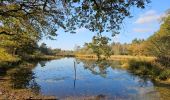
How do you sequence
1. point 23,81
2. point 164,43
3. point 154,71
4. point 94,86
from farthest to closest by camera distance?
point 164,43
point 154,71
point 23,81
point 94,86

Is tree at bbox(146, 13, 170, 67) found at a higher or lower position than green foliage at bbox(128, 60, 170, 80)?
higher

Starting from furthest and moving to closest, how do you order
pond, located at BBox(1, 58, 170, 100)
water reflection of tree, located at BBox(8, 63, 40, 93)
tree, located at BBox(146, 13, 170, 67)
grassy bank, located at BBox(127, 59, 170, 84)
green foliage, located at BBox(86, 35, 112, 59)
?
tree, located at BBox(146, 13, 170, 67) → grassy bank, located at BBox(127, 59, 170, 84) → water reflection of tree, located at BBox(8, 63, 40, 93) → pond, located at BBox(1, 58, 170, 100) → green foliage, located at BBox(86, 35, 112, 59)

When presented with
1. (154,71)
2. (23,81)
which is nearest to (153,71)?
(154,71)

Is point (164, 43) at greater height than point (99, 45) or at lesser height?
greater

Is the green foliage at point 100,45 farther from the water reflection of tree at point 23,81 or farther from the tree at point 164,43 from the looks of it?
the tree at point 164,43

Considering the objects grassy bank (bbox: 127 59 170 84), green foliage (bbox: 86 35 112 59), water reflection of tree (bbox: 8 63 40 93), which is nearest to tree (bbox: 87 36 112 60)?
green foliage (bbox: 86 35 112 59)

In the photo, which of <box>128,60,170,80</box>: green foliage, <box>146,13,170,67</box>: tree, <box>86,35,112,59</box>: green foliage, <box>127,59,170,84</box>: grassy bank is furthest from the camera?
<box>146,13,170,67</box>: tree

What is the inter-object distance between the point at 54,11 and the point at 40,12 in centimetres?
89

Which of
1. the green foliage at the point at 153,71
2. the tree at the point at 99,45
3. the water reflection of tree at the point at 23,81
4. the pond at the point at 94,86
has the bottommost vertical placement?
the pond at the point at 94,86

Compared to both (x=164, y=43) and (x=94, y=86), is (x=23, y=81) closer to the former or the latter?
(x=94, y=86)

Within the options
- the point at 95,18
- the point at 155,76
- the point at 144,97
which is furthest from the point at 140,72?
the point at 95,18

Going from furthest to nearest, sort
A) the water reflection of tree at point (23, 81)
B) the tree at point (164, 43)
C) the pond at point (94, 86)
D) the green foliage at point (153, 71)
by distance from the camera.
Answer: the tree at point (164, 43)
the green foliage at point (153, 71)
the water reflection of tree at point (23, 81)
the pond at point (94, 86)

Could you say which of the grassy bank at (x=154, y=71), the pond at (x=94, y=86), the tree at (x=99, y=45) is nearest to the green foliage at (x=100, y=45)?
the tree at (x=99, y=45)

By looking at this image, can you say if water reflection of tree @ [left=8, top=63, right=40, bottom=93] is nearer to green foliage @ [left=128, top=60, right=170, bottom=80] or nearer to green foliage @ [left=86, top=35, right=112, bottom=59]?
green foliage @ [left=128, top=60, right=170, bottom=80]
